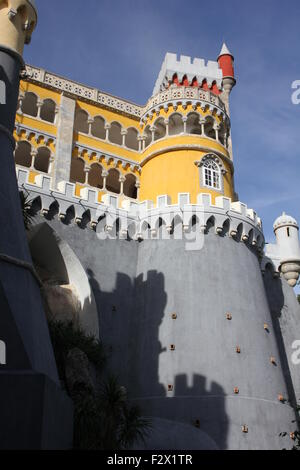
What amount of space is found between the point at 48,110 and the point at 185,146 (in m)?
10.2

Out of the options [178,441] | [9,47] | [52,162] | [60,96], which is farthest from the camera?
[60,96]

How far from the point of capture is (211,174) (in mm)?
29016

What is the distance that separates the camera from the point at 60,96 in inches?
1264

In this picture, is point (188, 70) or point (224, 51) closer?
point (188, 70)

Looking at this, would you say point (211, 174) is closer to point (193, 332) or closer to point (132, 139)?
point (132, 139)

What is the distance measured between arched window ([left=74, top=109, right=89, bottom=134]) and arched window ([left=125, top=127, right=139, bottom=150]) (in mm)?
2945

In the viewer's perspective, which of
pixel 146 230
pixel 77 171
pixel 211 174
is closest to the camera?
pixel 146 230

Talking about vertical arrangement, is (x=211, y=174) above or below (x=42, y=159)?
below

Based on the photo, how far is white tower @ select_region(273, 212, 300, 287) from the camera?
28.9m

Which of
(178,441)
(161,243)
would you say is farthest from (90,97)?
(178,441)

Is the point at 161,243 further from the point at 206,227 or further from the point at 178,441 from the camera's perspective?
the point at 178,441

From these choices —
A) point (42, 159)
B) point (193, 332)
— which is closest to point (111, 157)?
point (42, 159)

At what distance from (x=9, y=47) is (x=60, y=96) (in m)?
15.0
